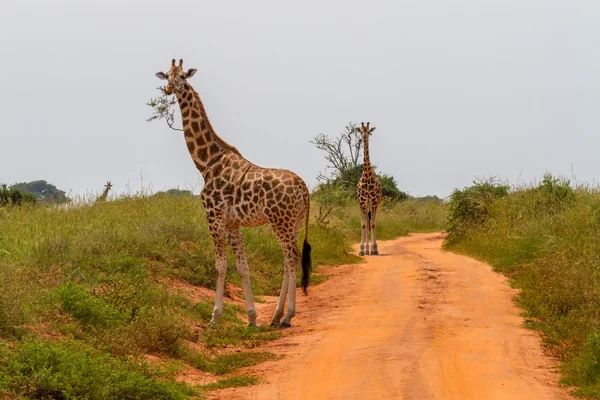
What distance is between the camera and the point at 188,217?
58.5ft

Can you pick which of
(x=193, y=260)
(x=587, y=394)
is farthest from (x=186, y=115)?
(x=587, y=394)

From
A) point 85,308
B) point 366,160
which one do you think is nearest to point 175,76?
point 85,308

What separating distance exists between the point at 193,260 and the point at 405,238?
1683cm

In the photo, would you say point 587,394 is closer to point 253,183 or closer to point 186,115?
point 253,183

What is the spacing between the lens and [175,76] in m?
13.0

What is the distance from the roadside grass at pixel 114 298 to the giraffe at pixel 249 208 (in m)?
0.66

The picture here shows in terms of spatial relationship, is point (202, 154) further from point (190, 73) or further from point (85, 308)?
point (85, 308)

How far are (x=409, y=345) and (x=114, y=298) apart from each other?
3631 millimetres

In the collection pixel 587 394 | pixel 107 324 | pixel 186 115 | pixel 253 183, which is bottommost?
pixel 587 394

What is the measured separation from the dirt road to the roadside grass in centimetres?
71

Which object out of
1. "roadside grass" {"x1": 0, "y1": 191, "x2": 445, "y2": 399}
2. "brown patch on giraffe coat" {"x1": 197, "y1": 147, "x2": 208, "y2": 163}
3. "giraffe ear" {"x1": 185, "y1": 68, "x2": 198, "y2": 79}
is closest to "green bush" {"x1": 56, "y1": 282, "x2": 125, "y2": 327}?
"roadside grass" {"x1": 0, "y1": 191, "x2": 445, "y2": 399}

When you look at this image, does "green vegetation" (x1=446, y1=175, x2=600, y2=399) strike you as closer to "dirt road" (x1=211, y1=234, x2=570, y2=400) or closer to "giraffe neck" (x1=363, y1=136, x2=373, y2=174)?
"dirt road" (x1=211, y1=234, x2=570, y2=400)

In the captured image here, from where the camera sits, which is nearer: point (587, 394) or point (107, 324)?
point (587, 394)

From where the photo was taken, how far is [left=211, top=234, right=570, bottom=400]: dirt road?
26.2 ft
